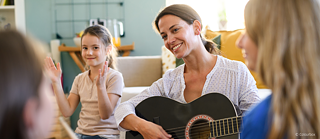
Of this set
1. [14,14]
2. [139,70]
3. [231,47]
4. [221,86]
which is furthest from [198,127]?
[14,14]

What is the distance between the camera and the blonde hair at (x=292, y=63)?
470 mm

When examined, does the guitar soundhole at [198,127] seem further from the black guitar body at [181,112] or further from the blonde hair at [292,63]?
the blonde hair at [292,63]

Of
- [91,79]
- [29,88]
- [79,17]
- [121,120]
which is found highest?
[79,17]

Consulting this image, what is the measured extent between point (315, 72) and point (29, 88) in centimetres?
54

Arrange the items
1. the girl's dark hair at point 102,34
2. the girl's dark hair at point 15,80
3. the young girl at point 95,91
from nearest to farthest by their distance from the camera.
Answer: the girl's dark hair at point 15,80
the young girl at point 95,91
the girl's dark hair at point 102,34

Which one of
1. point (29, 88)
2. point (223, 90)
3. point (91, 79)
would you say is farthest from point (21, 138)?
point (91, 79)

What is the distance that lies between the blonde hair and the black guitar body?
16.7 inches

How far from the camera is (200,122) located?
3.18ft

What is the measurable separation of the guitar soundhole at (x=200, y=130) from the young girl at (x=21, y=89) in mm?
590

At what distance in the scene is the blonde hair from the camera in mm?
470

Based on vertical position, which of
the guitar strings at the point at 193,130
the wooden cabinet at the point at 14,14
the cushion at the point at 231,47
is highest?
the wooden cabinet at the point at 14,14

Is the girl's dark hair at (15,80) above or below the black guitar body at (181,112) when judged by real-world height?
above

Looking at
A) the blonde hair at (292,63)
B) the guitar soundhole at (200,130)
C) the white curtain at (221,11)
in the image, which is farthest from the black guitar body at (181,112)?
the white curtain at (221,11)

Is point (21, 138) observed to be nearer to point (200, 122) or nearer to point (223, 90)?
point (200, 122)
